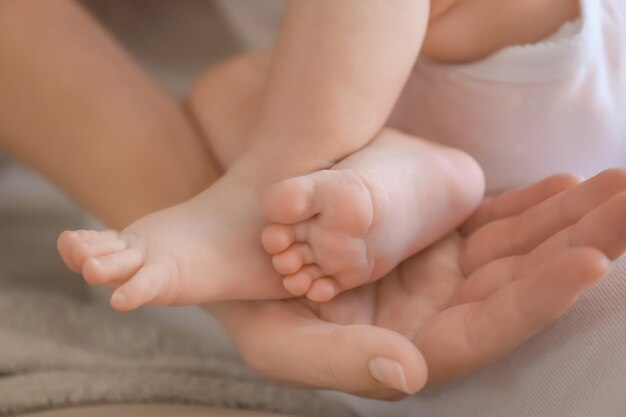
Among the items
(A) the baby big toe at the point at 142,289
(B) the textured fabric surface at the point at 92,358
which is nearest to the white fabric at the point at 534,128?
(B) the textured fabric surface at the point at 92,358

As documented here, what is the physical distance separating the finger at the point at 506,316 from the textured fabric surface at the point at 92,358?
0.72 ft

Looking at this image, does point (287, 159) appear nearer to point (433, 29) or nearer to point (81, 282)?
point (433, 29)

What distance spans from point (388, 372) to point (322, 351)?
63 millimetres

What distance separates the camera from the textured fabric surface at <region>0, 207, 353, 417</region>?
2.30 ft

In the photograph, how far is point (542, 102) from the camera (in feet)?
2.33

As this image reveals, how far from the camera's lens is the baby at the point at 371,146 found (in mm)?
554

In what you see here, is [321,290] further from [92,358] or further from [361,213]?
[92,358]

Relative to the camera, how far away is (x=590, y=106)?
709 mm

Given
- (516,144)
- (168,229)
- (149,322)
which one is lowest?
(149,322)

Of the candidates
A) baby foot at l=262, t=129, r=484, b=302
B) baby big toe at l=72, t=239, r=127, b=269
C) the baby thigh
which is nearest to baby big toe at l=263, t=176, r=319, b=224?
baby foot at l=262, t=129, r=484, b=302

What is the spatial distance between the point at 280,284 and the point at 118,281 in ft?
0.43

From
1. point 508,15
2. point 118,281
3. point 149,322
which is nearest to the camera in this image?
point 118,281

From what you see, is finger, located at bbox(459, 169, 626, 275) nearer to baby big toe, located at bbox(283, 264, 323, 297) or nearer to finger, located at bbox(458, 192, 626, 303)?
finger, located at bbox(458, 192, 626, 303)

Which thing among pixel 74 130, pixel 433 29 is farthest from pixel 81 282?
pixel 433 29
